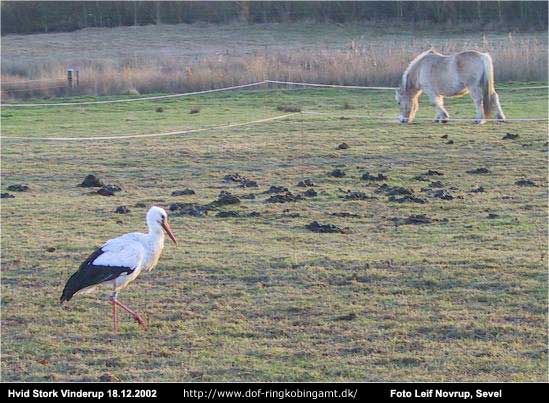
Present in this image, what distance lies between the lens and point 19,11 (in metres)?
51.6

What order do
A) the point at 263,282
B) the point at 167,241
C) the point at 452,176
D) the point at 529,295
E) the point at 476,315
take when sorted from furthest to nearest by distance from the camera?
the point at 452,176
the point at 167,241
the point at 263,282
the point at 529,295
the point at 476,315

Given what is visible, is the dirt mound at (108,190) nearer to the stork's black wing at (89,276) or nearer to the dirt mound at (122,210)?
the dirt mound at (122,210)

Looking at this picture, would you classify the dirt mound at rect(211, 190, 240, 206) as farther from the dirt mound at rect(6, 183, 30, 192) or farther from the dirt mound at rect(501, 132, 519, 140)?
the dirt mound at rect(501, 132, 519, 140)

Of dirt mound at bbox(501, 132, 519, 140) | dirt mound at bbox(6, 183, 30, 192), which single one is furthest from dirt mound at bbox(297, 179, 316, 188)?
dirt mound at bbox(501, 132, 519, 140)

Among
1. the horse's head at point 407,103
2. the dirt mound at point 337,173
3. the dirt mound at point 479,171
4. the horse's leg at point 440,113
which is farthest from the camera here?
the horse's head at point 407,103

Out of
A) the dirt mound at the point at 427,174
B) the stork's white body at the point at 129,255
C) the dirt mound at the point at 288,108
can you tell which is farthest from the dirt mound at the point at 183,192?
the dirt mound at the point at 288,108

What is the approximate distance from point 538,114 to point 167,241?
1216 cm

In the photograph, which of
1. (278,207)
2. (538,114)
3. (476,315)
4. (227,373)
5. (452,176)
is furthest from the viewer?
(538,114)

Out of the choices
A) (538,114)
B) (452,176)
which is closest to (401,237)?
(452,176)

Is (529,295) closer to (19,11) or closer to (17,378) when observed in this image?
(17,378)

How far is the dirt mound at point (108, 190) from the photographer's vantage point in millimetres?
13359
